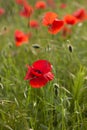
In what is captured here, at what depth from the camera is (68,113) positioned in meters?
1.57

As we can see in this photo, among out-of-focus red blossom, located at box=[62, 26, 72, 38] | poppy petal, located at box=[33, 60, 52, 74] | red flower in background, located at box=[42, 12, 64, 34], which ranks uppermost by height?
out-of-focus red blossom, located at box=[62, 26, 72, 38]

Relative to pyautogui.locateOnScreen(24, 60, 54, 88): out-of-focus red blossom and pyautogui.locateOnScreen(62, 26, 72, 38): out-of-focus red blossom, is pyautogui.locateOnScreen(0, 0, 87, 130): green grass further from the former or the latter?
pyautogui.locateOnScreen(62, 26, 72, 38): out-of-focus red blossom

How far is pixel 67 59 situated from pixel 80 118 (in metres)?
0.54

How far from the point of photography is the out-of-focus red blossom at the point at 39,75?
1.48 metres

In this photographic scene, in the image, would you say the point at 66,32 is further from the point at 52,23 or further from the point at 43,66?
the point at 43,66

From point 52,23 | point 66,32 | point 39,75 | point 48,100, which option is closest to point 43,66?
point 39,75

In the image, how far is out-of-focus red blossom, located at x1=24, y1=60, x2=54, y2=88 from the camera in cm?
148

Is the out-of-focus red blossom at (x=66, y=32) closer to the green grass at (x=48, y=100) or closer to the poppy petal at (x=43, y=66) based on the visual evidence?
the green grass at (x=48, y=100)

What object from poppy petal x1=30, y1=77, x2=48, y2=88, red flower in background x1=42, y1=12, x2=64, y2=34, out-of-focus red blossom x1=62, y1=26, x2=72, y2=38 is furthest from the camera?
out-of-focus red blossom x1=62, y1=26, x2=72, y2=38

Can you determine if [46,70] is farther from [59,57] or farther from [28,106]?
[59,57]

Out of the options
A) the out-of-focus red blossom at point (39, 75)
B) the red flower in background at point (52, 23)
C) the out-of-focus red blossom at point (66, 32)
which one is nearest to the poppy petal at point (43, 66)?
the out-of-focus red blossom at point (39, 75)

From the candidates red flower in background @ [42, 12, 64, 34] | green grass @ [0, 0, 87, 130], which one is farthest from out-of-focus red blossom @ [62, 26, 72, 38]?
red flower in background @ [42, 12, 64, 34]

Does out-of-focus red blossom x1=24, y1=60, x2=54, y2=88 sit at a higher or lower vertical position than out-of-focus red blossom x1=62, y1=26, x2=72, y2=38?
lower

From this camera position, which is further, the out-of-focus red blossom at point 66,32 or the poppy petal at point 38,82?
the out-of-focus red blossom at point 66,32
